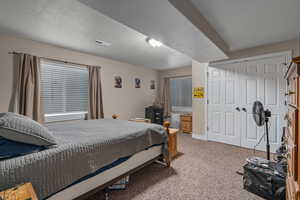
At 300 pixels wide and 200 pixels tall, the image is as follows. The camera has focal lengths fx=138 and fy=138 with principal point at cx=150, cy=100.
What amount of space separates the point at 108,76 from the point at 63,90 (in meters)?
1.23

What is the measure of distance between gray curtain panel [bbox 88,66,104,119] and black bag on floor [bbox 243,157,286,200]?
329cm

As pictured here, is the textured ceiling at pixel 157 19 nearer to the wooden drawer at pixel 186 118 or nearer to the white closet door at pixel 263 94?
the white closet door at pixel 263 94

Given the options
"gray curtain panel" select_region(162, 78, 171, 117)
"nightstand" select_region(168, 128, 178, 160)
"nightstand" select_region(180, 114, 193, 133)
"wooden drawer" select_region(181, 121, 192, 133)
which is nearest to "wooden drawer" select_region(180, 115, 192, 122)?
"nightstand" select_region(180, 114, 193, 133)

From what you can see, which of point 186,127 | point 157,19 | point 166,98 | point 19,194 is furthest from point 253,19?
point 166,98

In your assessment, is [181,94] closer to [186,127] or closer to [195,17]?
[186,127]

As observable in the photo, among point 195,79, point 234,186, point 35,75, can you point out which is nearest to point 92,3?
point 35,75

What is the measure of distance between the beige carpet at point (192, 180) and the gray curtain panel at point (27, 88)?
7.25ft

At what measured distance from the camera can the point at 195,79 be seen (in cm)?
394

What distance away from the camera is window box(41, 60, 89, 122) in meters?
3.04

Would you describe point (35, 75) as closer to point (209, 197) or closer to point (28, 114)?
point (28, 114)

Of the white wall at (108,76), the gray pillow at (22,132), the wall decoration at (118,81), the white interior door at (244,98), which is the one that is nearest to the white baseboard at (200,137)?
the white interior door at (244,98)

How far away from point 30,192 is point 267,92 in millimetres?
3838

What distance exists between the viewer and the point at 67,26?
7.17 ft

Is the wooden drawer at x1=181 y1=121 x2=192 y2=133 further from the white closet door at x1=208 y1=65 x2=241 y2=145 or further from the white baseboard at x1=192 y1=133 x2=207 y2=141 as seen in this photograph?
the white closet door at x1=208 y1=65 x2=241 y2=145
